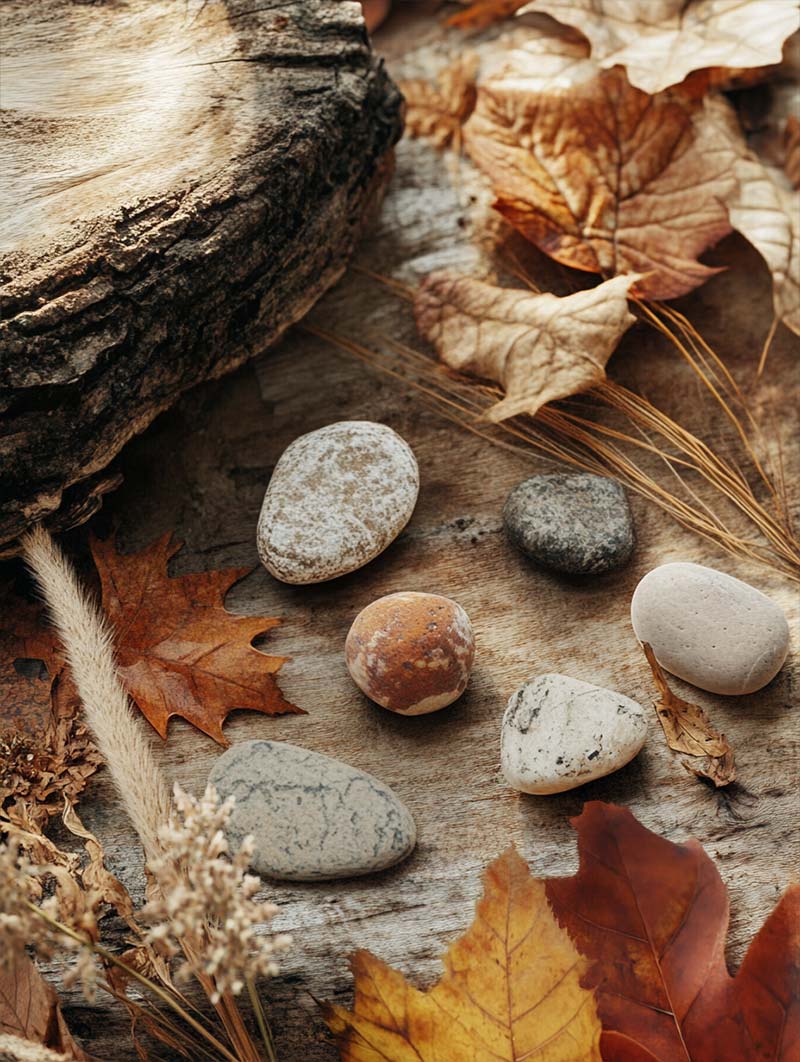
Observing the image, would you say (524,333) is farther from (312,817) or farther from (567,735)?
(312,817)

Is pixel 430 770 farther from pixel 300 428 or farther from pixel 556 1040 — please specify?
pixel 300 428

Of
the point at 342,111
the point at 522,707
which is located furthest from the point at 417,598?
the point at 342,111

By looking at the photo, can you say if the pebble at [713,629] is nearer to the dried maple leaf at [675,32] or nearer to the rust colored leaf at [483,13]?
the dried maple leaf at [675,32]

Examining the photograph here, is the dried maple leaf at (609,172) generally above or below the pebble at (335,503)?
above

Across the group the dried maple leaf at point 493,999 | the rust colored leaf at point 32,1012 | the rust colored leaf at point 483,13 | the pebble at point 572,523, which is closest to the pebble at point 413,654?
the pebble at point 572,523

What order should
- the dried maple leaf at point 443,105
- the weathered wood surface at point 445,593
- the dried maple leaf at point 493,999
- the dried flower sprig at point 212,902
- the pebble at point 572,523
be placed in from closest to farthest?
1. the dried flower sprig at point 212,902
2. the dried maple leaf at point 493,999
3. the weathered wood surface at point 445,593
4. the pebble at point 572,523
5. the dried maple leaf at point 443,105

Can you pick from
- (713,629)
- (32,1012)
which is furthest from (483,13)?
(32,1012)
